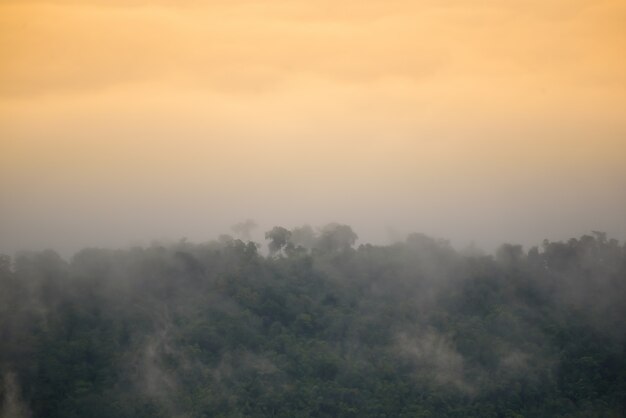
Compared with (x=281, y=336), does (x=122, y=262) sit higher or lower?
higher

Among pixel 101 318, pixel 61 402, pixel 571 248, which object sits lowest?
pixel 61 402

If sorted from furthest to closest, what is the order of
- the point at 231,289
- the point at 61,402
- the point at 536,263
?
the point at 536,263
the point at 231,289
the point at 61,402

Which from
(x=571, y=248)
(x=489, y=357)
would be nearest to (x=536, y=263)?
(x=571, y=248)

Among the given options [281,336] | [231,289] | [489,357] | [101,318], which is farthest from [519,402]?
[101,318]

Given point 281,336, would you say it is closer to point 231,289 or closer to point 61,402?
point 231,289

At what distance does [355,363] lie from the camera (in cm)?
3634

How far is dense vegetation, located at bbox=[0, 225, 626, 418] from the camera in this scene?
1351 inches

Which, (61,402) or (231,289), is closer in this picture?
(61,402)

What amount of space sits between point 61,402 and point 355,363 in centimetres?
928

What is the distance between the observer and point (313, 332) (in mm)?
38344

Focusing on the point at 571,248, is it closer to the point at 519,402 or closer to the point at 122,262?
the point at 519,402

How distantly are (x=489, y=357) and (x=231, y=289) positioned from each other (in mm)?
8988

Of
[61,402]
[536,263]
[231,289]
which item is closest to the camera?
[61,402]

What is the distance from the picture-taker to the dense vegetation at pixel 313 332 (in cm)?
3431
